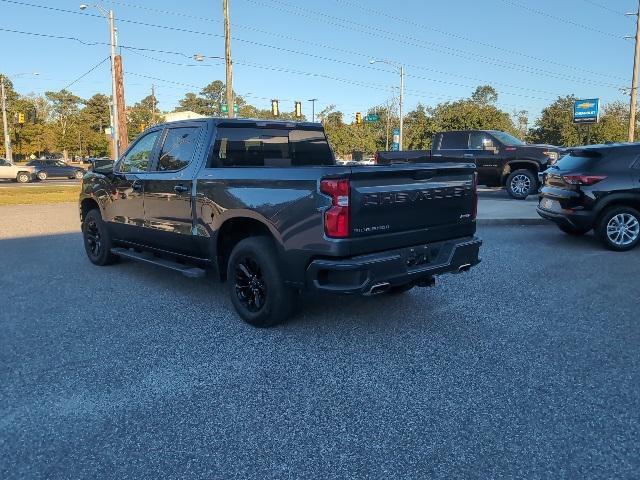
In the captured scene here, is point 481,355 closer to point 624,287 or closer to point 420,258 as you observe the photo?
point 420,258

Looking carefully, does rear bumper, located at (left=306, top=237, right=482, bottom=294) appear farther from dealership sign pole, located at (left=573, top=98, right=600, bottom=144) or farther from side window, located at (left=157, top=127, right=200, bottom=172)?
dealership sign pole, located at (left=573, top=98, right=600, bottom=144)

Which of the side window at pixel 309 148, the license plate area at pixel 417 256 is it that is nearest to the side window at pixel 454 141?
the side window at pixel 309 148

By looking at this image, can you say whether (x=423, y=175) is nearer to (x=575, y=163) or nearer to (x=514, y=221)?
(x=575, y=163)

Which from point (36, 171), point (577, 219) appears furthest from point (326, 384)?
point (36, 171)

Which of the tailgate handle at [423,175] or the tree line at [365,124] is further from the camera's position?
the tree line at [365,124]

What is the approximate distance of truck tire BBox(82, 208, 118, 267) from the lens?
724 centimetres

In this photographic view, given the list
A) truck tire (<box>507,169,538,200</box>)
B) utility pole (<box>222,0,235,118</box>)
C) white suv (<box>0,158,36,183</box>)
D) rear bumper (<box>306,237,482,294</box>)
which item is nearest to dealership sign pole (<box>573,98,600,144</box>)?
utility pole (<box>222,0,235,118</box>)

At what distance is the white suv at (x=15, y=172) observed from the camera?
34.8 m

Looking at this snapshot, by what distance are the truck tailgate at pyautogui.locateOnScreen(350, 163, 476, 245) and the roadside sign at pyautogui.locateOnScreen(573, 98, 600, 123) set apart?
4430 centimetres

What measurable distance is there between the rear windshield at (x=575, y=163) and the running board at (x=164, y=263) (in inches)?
247

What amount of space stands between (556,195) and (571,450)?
21.7 feet

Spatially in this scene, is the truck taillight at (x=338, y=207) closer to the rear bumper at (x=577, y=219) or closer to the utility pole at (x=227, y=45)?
the rear bumper at (x=577, y=219)

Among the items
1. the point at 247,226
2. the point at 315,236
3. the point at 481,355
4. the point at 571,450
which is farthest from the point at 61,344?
the point at 571,450

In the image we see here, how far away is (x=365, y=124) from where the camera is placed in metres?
88.0
